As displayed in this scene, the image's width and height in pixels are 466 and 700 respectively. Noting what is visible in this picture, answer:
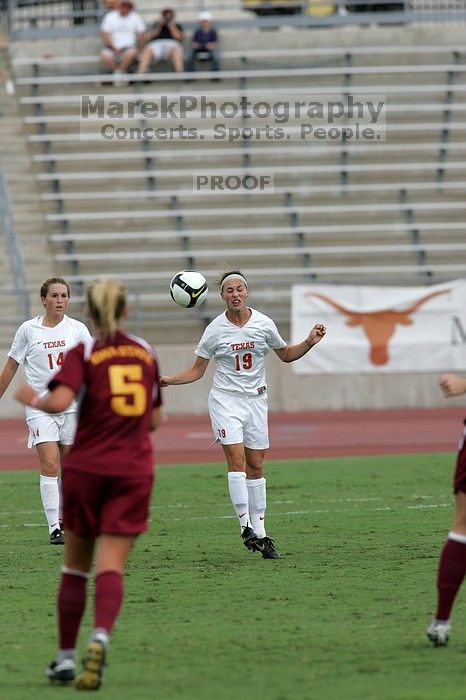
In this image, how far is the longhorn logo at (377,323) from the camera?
2194 cm

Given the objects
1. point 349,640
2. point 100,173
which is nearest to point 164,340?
point 100,173

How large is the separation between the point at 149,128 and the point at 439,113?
5.85 metres

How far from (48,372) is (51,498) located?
101cm

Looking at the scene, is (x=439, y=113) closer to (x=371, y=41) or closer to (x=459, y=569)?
(x=371, y=41)

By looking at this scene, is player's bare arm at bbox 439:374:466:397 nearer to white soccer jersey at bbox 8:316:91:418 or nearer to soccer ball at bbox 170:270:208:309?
soccer ball at bbox 170:270:208:309

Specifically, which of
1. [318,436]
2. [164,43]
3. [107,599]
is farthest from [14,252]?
[107,599]

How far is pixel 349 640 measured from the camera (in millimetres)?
6812

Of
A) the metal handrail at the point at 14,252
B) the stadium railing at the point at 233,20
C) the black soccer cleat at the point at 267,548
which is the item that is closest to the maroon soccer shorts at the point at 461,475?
the black soccer cleat at the point at 267,548

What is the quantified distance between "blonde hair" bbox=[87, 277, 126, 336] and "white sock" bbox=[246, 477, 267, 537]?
14.4 ft

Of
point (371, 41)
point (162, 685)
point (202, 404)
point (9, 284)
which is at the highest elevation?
point (371, 41)

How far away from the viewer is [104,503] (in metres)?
5.94

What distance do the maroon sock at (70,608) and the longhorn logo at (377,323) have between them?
1625cm

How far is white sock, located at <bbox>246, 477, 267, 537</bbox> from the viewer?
1004 centimetres

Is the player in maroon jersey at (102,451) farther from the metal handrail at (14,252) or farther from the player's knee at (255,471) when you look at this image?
the metal handrail at (14,252)
